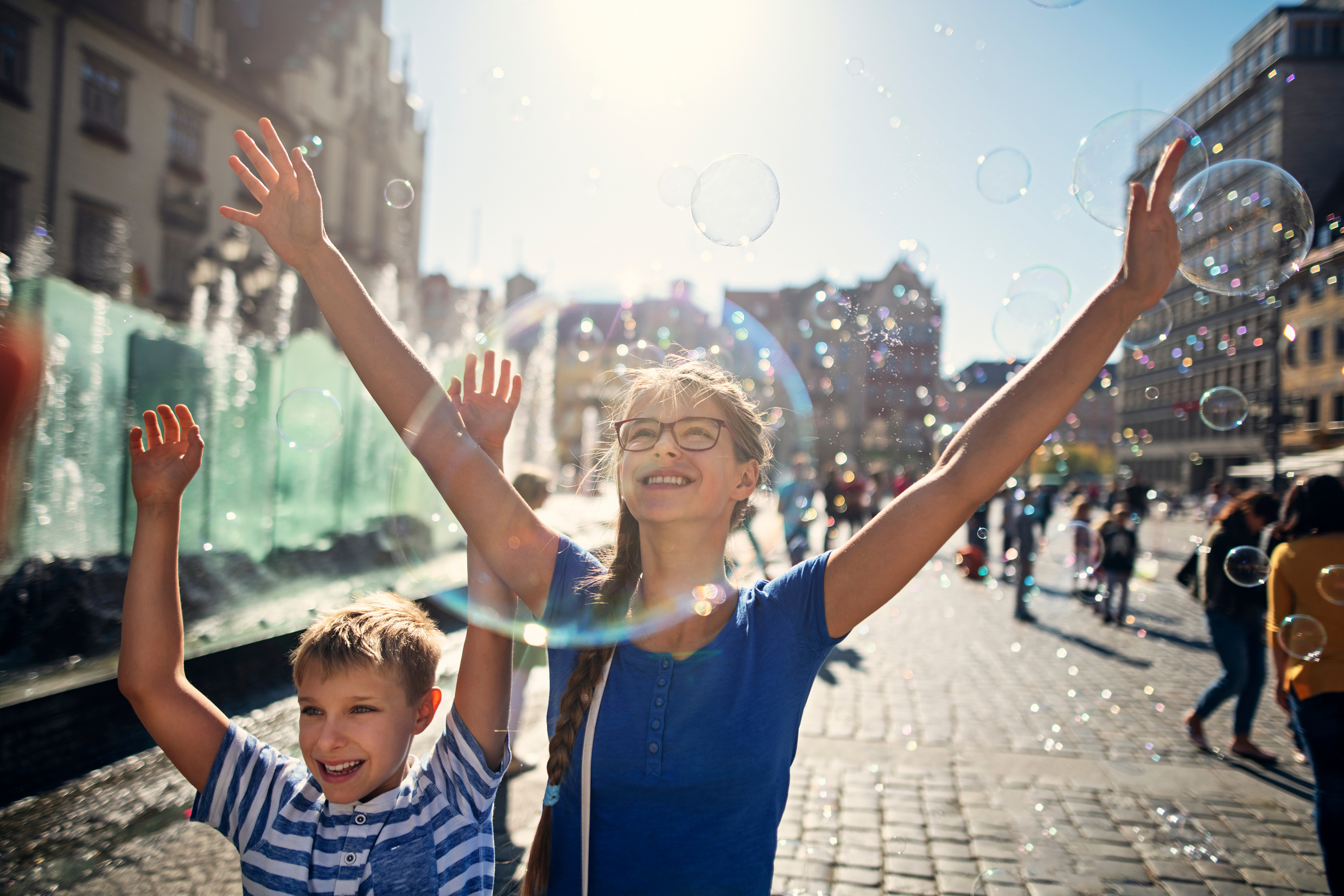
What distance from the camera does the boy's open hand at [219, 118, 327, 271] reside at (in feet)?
4.96

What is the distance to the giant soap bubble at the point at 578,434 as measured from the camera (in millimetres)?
1665

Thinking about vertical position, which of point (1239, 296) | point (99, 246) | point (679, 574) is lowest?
point (679, 574)

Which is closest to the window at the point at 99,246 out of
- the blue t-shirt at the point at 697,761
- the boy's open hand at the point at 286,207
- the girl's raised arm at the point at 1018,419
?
the boy's open hand at the point at 286,207

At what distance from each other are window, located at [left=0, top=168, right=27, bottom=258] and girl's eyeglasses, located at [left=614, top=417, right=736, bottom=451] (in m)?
21.3

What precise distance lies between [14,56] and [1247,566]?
2380 cm

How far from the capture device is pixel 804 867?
341 cm

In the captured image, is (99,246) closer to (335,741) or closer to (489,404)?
(489,404)

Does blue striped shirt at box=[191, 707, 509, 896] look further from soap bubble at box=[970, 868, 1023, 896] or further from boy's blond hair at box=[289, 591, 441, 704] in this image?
soap bubble at box=[970, 868, 1023, 896]

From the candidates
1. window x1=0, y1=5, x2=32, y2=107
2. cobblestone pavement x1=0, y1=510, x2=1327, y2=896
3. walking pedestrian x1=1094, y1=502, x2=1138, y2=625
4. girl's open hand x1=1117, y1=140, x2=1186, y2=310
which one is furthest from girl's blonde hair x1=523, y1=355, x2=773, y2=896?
window x1=0, y1=5, x2=32, y2=107

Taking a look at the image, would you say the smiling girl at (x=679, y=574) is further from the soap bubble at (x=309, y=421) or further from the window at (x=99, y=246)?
the window at (x=99, y=246)

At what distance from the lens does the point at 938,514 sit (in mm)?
1423

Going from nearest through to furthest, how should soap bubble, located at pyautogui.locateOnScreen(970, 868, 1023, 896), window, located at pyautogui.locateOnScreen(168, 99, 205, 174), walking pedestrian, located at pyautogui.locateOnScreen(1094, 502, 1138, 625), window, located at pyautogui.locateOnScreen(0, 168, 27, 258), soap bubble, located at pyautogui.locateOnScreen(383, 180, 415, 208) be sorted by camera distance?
soap bubble, located at pyautogui.locateOnScreen(970, 868, 1023, 896) < soap bubble, located at pyautogui.locateOnScreen(383, 180, 415, 208) < walking pedestrian, located at pyautogui.locateOnScreen(1094, 502, 1138, 625) < window, located at pyautogui.locateOnScreen(0, 168, 27, 258) < window, located at pyautogui.locateOnScreen(168, 99, 205, 174)

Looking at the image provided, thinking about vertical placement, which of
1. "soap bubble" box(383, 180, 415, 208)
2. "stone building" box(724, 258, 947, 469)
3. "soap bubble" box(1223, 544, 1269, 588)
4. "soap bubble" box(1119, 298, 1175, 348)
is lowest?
"soap bubble" box(1223, 544, 1269, 588)

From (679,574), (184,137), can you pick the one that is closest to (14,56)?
(184,137)
